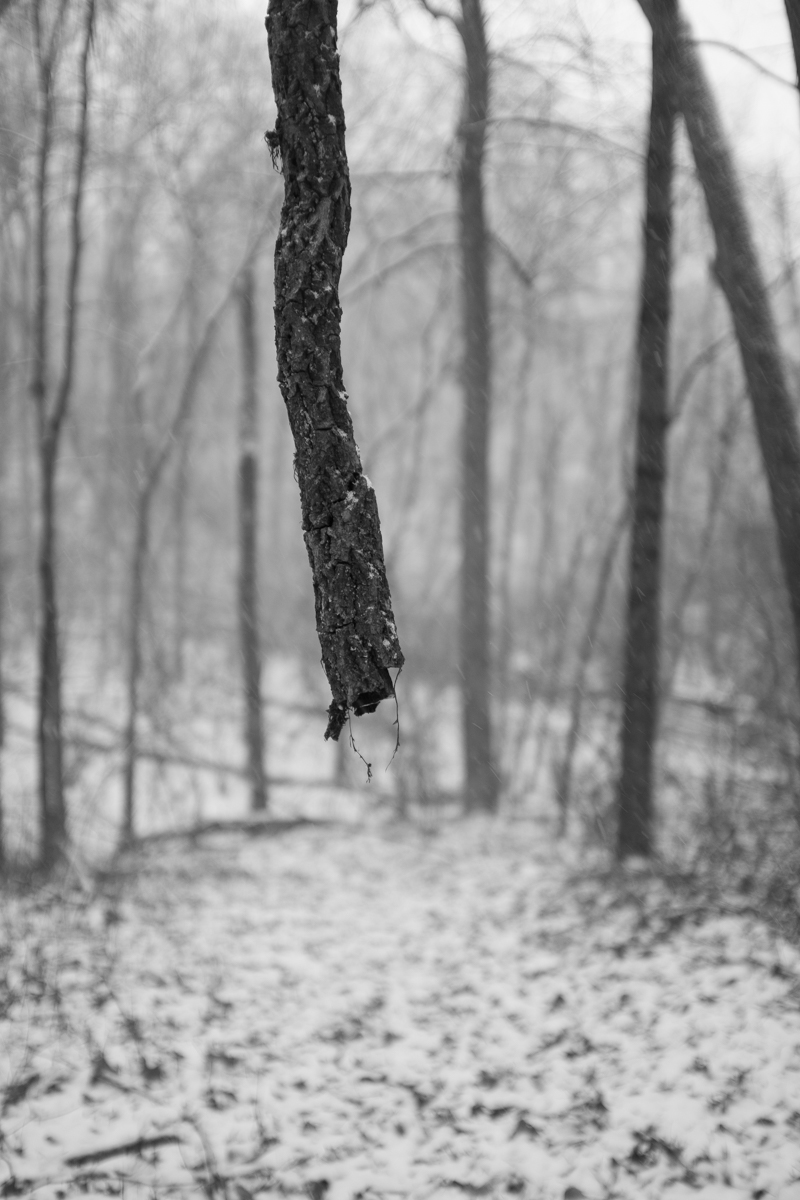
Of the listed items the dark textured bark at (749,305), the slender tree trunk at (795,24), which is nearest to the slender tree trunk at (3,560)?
the dark textured bark at (749,305)

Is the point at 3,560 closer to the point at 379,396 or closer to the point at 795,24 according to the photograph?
the point at 379,396

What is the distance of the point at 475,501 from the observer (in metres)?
10.6

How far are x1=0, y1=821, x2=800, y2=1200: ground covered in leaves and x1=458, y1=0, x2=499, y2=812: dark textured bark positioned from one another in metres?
3.84

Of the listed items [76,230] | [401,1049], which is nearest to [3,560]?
[76,230]

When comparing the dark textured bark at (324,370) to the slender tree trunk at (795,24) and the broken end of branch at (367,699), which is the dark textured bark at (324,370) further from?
the slender tree trunk at (795,24)

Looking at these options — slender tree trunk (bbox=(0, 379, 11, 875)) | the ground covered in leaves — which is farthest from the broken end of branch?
slender tree trunk (bbox=(0, 379, 11, 875))

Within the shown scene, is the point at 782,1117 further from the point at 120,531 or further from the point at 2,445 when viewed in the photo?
the point at 120,531

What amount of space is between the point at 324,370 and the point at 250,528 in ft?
29.2

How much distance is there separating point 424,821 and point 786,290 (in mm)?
9446

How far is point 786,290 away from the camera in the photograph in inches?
470

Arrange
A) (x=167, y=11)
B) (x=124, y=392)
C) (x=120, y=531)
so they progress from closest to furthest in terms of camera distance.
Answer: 1. (x=167, y=11)
2. (x=124, y=392)
3. (x=120, y=531)

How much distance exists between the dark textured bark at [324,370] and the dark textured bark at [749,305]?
149 inches

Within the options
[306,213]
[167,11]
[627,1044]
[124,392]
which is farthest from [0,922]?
[124,392]

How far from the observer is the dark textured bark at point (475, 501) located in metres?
10.1
